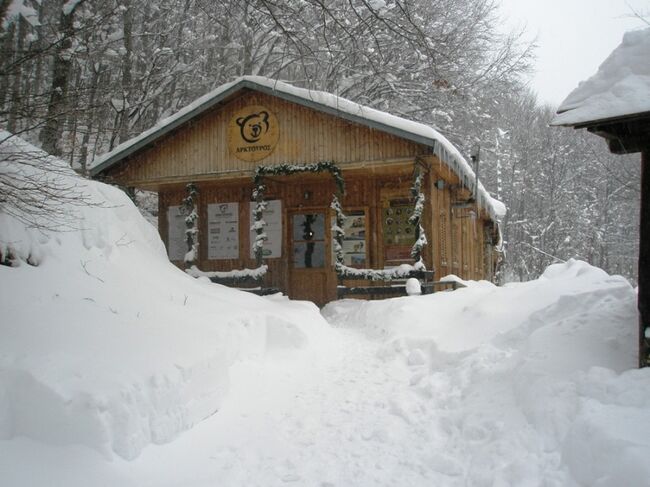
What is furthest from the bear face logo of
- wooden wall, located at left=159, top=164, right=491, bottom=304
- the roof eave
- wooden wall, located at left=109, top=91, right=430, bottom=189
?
the roof eave

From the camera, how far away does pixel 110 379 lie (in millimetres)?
3484

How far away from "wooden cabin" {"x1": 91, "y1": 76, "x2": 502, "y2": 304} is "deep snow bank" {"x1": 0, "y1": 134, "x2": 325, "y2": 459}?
15.8ft

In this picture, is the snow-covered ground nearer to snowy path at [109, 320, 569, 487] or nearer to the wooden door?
snowy path at [109, 320, 569, 487]

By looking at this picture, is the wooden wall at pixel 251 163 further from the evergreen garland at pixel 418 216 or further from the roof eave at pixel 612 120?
the roof eave at pixel 612 120

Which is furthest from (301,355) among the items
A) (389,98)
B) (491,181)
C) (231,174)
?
(491,181)

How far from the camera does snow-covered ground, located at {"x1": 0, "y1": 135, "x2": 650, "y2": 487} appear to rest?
10.3 feet

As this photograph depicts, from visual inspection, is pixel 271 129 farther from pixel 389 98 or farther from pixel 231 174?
pixel 389 98

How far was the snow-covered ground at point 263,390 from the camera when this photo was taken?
3.15 metres

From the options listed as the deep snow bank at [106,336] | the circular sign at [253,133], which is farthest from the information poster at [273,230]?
the deep snow bank at [106,336]

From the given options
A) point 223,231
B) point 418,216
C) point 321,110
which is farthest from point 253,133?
point 418,216

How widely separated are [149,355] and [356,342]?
4189mm

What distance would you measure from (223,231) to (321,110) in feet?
14.5

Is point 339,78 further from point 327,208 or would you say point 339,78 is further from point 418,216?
point 418,216

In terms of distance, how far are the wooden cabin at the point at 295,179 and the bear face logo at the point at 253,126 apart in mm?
23
